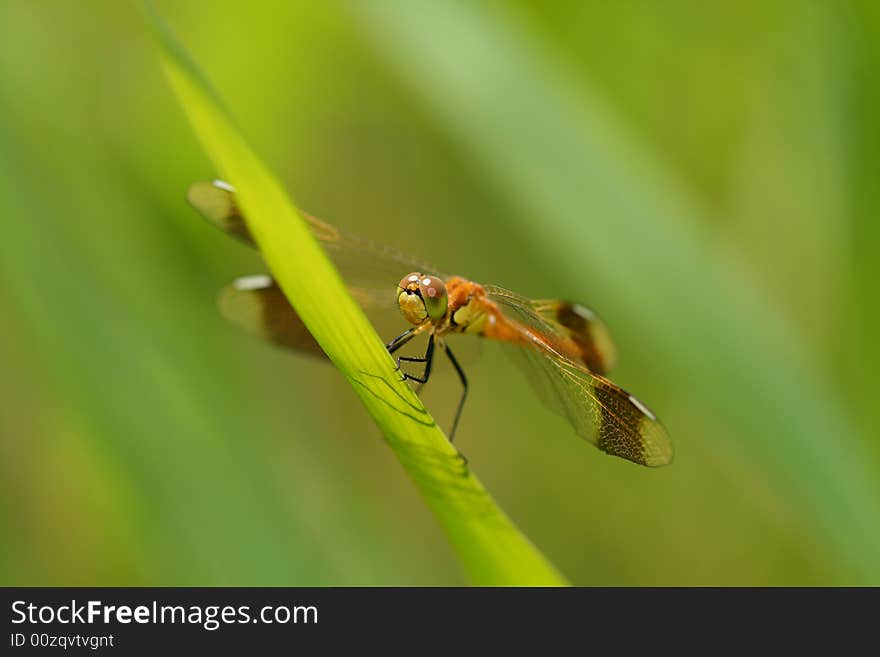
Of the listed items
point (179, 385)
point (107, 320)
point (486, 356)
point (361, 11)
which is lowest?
point (486, 356)

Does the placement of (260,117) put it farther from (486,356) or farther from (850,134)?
(850,134)

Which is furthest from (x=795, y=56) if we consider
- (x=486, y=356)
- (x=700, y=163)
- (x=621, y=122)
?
(x=486, y=356)

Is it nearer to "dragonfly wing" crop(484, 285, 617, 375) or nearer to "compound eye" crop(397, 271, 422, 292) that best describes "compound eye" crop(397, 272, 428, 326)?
"compound eye" crop(397, 271, 422, 292)

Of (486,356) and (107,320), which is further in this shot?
(486,356)

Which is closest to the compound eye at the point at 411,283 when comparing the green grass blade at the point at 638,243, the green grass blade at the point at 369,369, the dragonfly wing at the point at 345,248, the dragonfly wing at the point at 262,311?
the dragonfly wing at the point at 345,248

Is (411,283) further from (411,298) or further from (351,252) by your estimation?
(351,252)
